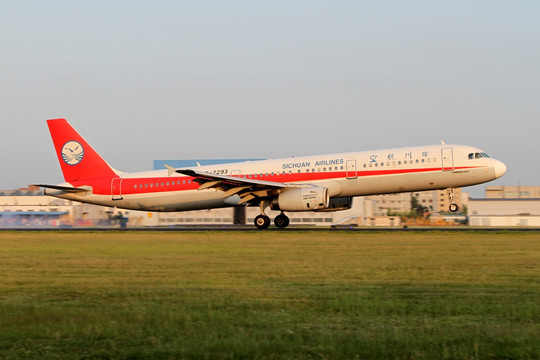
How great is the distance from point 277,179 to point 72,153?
43.4 ft

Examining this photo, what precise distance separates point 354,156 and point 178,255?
15.2 meters

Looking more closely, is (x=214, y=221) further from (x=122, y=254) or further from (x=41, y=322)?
(x=41, y=322)

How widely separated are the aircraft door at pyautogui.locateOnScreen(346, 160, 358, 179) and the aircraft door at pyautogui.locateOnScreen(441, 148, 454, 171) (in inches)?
177

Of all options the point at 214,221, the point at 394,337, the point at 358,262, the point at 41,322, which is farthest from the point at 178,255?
the point at 214,221

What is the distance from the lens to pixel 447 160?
3228 cm

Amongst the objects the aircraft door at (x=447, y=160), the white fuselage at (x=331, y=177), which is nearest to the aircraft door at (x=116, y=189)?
the white fuselage at (x=331, y=177)

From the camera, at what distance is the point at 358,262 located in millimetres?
18047

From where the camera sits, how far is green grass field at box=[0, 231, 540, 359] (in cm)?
803

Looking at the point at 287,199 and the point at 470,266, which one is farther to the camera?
the point at 287,199

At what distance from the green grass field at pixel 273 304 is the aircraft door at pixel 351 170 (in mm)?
11830

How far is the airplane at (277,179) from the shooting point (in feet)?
106

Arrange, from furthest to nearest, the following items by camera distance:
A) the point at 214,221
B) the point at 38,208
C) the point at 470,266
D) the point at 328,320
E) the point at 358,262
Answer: the point at 38,208 → the point at 214,221 → the point at 358,262 → the point at 470,266 → the point at 328,320

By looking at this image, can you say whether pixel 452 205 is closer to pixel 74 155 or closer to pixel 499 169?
pixel 499 169

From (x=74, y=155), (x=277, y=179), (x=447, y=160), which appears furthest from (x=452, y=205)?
(x=74, y=155)
